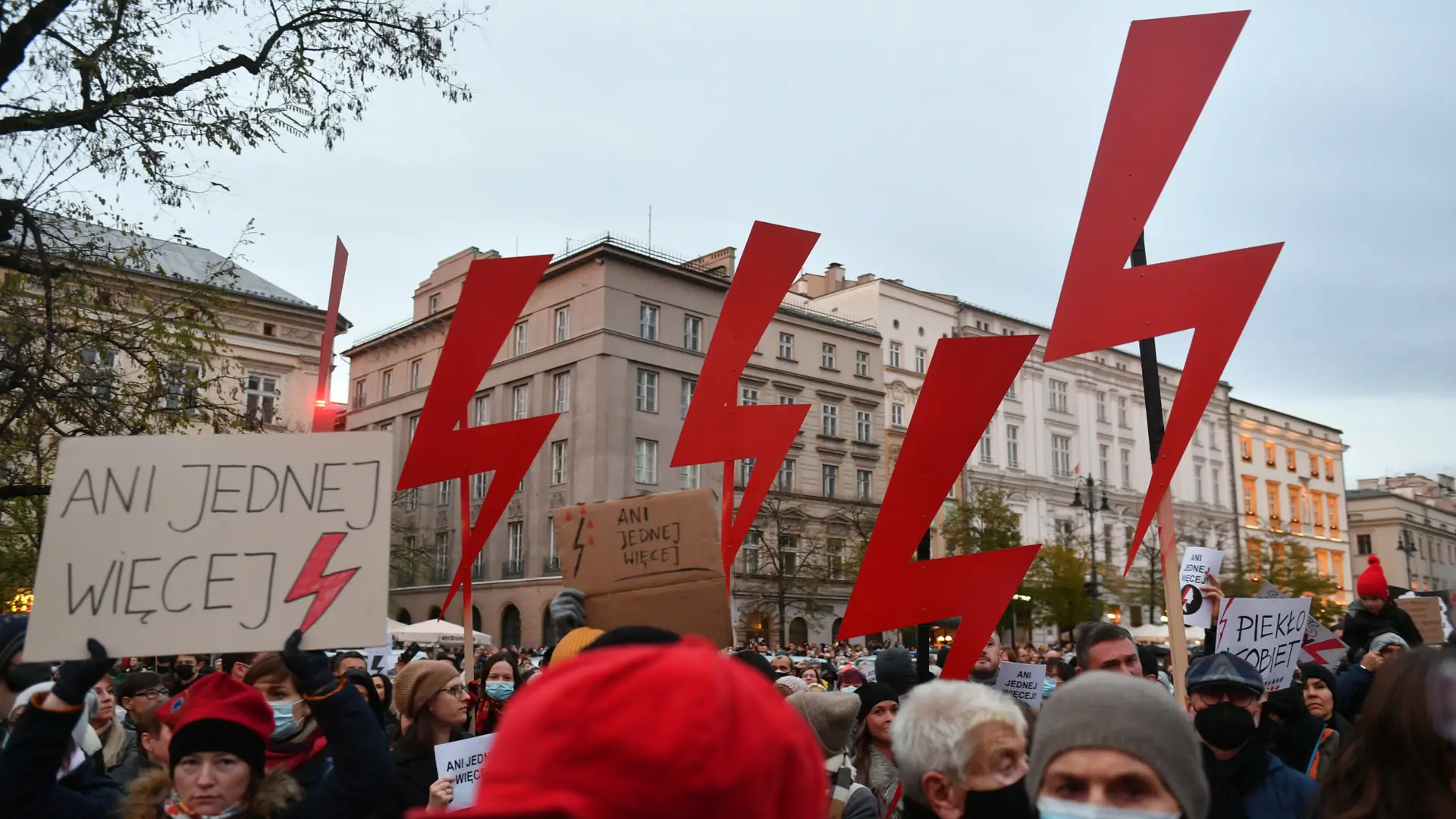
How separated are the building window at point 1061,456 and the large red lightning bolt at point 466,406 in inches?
1977

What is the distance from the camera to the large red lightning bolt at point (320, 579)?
8.99 feet

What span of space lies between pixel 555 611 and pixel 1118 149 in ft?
10.4

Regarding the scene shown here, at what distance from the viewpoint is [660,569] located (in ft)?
15.1

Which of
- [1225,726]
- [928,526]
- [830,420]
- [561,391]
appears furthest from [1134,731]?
[830,420]

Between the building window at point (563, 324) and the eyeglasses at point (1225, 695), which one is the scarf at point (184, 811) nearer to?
the eyeglasses at point (1225, 695)

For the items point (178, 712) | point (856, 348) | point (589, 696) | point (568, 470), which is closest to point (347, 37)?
point (178, 712)

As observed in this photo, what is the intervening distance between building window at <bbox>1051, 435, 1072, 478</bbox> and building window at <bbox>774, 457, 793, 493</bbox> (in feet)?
57.5

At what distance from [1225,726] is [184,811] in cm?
303

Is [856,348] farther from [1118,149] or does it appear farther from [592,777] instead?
[592,777]

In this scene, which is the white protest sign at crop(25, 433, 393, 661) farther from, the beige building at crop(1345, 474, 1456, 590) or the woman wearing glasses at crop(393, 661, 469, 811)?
the beige building at crop(1345, 474, 1456, 590)

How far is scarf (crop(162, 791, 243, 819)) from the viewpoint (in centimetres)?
276

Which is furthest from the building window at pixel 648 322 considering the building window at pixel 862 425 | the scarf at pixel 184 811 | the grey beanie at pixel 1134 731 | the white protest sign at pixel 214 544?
the grey beanie at pixel 1134 731

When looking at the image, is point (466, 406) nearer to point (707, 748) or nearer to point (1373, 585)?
point (707, 748)

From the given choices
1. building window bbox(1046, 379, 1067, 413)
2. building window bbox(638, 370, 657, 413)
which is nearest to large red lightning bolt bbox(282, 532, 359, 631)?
building window bbox(638, 370, 657, 413)
